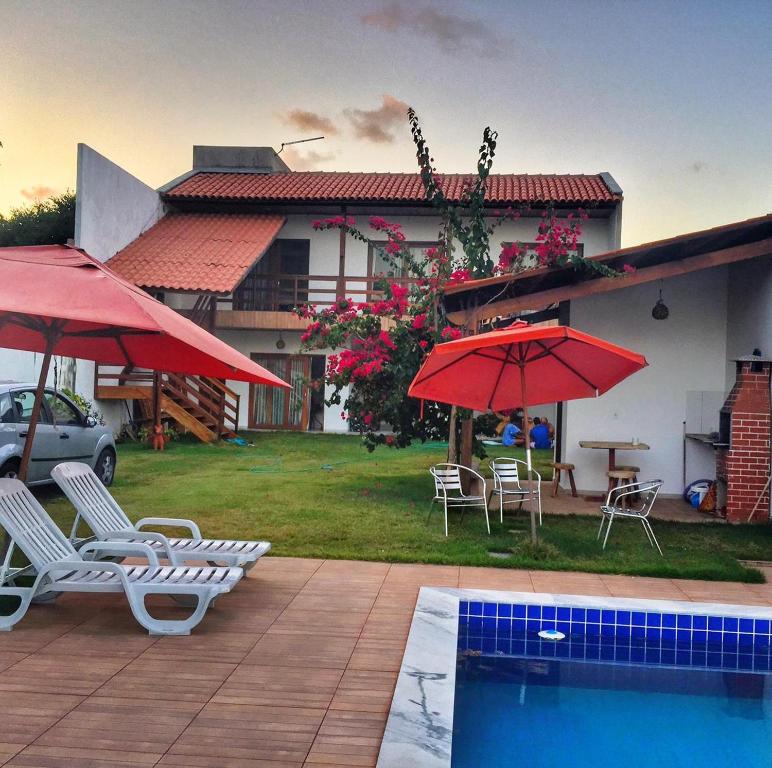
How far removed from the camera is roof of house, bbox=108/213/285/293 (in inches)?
752

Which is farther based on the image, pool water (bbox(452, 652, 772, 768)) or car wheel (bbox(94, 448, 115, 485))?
car wheel (bbox(94, 448, 115, 485))

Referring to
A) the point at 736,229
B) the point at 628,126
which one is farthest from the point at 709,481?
the point at 628,126

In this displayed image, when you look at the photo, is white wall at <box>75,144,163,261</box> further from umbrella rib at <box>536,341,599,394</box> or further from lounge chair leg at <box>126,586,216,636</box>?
lounge chair leg at <box>126,586,216,636</box>

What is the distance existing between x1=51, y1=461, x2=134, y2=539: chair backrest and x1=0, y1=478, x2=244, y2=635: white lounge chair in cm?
48

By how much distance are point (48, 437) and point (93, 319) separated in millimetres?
6943

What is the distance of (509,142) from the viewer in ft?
52.1

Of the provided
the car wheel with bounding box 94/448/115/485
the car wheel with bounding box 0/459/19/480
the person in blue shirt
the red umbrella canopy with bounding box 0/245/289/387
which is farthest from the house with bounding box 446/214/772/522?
the person in blue shirt

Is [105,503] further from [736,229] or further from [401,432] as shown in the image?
[736,229]

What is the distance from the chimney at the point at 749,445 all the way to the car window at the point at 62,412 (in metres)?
8.57

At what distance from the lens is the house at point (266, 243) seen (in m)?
19.5

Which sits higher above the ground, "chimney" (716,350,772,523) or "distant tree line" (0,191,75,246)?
"distant tree line" (0,191,75,246)

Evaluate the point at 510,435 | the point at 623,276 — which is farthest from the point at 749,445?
the point at 510,435

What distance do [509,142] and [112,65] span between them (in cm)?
752

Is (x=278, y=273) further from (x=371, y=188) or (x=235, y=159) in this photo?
(x=235, y=159)
